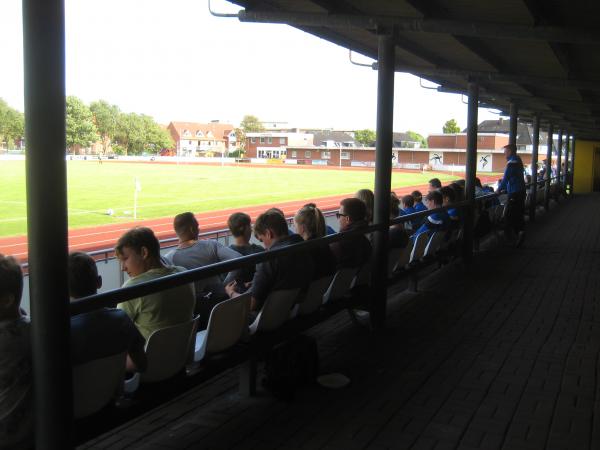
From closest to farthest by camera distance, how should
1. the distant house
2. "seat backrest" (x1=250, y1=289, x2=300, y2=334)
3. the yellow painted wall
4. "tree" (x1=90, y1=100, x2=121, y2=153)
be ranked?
"seat backrest" (x1=250, y1=289, x2=300, y2=334), the yellow painted wall, "tree" (x1=90, y1=100, x2=121, y2=153), the distant house

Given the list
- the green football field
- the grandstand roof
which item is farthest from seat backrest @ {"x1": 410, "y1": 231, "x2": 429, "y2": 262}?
the green football field

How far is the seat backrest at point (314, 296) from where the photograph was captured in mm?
4031

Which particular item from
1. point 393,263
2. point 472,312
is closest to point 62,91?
point 393,263

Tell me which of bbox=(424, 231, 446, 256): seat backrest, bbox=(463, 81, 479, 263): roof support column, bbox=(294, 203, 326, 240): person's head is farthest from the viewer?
bbox=(463, 81, 479, 263): roof support column

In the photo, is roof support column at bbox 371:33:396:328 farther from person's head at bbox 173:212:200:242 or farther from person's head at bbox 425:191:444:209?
person's head at bbox 425:191:444:209

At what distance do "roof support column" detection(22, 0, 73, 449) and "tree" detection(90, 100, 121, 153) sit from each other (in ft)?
208

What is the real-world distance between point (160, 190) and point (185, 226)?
4415 cm

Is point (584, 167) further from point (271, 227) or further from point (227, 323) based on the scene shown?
point (227, 323)

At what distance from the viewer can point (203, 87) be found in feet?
397

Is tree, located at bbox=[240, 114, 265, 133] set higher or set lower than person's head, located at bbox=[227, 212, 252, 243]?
higher

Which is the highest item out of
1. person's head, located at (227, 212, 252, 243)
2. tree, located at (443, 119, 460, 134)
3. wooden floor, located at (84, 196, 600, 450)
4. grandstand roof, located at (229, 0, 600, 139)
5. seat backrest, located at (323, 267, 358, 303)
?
tree, located at (443, 119, 460, 134)

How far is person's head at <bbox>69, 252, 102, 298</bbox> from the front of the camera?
2.53 m

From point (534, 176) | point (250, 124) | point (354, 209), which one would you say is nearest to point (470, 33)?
point (354, 209)

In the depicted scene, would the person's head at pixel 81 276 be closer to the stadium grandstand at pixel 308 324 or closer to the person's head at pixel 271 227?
the stadium grandstand at pixel 308 324
